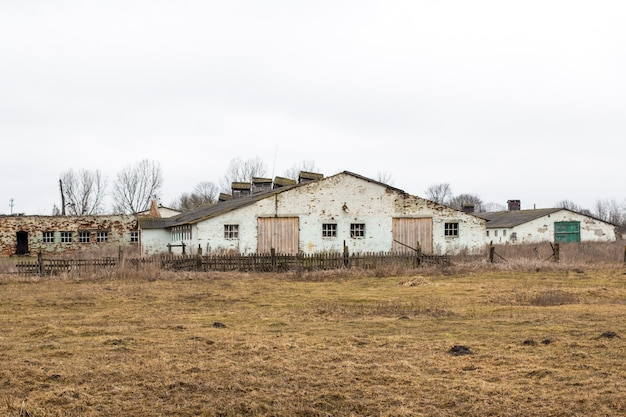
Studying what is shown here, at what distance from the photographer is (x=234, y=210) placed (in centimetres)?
2938

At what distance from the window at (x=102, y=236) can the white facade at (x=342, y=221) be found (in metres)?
17.4

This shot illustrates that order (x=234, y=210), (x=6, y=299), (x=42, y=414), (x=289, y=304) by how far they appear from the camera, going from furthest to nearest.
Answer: (x=234, y=210) → (x=6, y=299) → (x=289, y=304) → (x=42, y=414)

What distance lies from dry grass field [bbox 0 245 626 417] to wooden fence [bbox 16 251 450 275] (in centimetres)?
513

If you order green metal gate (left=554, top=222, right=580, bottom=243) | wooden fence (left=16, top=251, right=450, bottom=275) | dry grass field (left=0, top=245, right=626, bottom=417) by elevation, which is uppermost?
green metal gate (left=554, top=222, right=580, bottom=243)

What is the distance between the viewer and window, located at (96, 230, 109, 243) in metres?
46.5

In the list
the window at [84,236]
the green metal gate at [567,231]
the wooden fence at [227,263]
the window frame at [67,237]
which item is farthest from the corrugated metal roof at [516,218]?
the window frame at [67,237]

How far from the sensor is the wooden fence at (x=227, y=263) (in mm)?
22953

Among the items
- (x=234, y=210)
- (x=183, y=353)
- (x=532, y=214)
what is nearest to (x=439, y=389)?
(x=183, y=353)

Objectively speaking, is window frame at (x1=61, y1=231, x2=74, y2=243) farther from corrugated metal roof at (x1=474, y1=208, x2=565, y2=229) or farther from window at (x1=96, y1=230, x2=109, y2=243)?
corrugated metal roof at (x1=474, y1=208, x2=565, y2=229)

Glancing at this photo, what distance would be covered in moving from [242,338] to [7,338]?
152 inches

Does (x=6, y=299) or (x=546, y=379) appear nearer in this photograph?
(x=546, y=379)

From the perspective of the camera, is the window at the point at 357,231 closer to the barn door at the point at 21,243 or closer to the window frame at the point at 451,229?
the window frame at the point at 451,229

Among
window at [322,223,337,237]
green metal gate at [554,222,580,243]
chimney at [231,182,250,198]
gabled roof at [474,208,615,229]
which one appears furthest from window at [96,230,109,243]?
green metal gate at [554,222,580,243]

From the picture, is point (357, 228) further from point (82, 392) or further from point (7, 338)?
point (82, 392)
